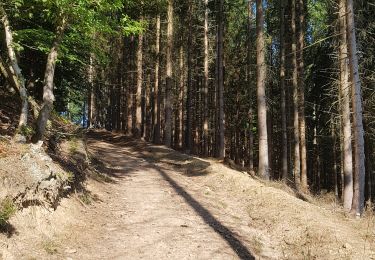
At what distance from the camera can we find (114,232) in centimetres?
838

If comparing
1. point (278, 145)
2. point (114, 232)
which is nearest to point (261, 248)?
point (114, 232)

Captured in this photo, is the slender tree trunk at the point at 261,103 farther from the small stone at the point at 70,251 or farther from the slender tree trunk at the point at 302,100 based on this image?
the small stone at the point at 70,251

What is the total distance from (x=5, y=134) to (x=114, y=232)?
11.3 feet

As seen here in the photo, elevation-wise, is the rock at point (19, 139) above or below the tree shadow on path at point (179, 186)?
above

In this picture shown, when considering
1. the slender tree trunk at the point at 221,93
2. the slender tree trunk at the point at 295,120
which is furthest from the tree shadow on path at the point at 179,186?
the slender tree trunk at the point at 295,120

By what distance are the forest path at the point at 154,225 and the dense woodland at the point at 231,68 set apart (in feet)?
8.87

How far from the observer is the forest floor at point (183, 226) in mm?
7258

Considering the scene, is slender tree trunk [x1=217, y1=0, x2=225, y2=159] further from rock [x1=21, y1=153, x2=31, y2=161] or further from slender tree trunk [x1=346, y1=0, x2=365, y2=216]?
rock [x1=21, y1=153, x2=31, y2=161]

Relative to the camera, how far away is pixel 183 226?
29.7 ft

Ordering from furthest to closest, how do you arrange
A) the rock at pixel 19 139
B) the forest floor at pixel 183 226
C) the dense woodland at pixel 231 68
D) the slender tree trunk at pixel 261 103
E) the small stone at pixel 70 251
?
the slender tree trunk at pixel 261 103, the dense woodland at pixel 231 68, the rock at pixel 19 139, the forest floor at pixel 183 226, the small stone at pixel 70 251

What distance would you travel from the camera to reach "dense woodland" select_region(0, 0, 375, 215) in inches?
404

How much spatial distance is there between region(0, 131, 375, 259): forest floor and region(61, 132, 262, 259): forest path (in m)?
0.02

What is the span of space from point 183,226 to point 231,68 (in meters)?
25.0

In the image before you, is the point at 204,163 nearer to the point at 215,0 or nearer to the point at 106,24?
the point at 106,24
